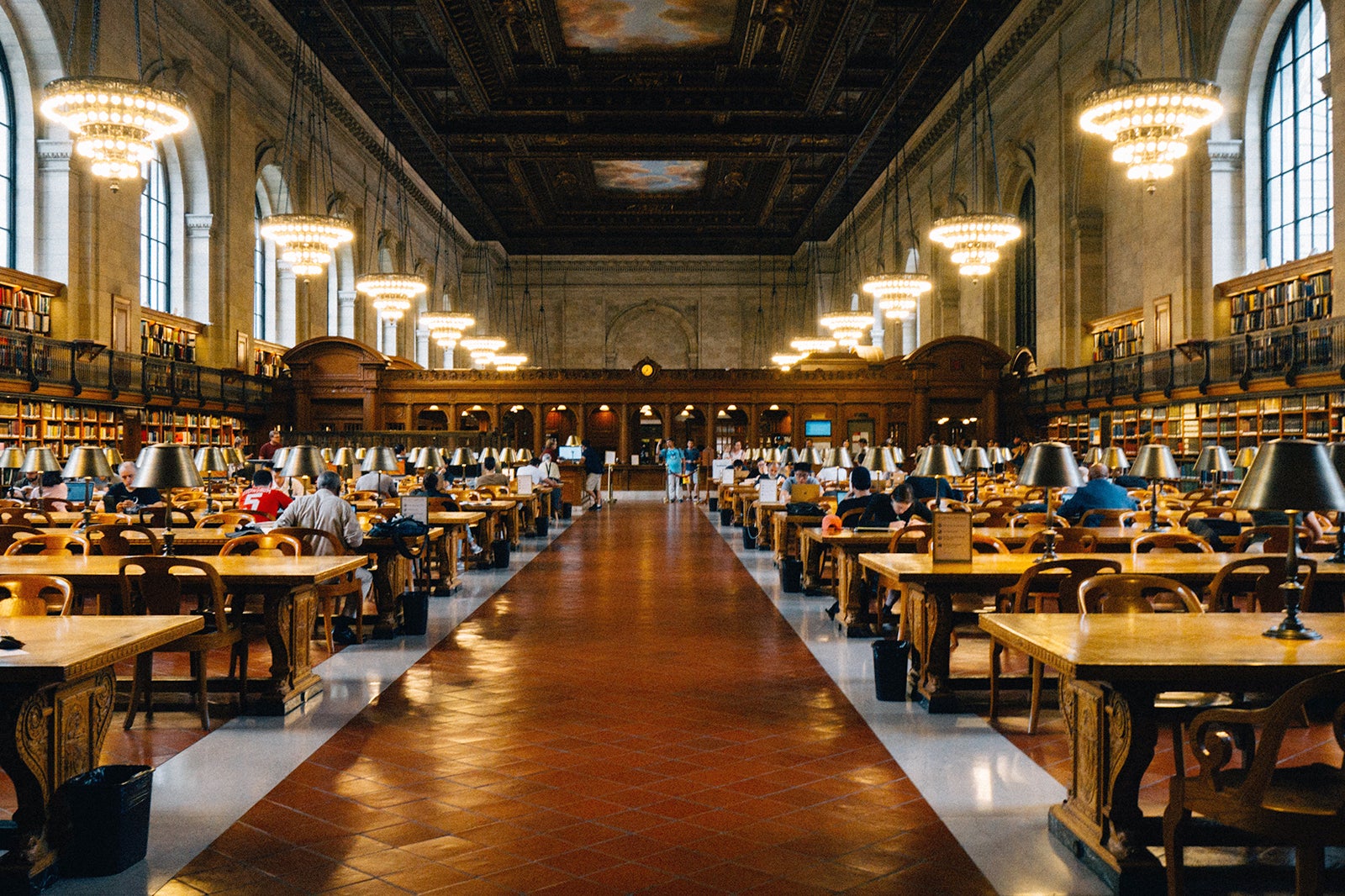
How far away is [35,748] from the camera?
334cm

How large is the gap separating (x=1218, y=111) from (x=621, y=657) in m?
8.59

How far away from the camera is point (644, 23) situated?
65.6ft

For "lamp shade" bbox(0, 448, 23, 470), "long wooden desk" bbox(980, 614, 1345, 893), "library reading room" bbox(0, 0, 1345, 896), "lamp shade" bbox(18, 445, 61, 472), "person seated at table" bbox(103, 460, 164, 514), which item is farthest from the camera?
"lamp shade" bbox(0, 448, 23, 470)

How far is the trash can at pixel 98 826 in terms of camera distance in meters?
3.34

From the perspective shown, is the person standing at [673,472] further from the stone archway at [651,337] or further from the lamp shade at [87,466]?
the lamp shade at [87,466]

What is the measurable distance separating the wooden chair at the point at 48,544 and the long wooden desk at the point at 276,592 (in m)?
0.53

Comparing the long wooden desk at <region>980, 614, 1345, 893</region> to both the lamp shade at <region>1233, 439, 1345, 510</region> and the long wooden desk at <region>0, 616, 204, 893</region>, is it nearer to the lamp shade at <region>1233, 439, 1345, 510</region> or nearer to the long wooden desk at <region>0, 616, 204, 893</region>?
the lamp shade at <region>1233, 439, 1345, 510</region>

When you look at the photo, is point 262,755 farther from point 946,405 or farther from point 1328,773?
point 946,405

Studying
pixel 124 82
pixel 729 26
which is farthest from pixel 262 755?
pixel 729 26

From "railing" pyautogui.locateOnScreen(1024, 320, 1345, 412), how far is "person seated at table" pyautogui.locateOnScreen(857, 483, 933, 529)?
7.15 meters

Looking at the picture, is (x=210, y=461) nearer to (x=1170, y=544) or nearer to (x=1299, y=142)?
(x=1170, y=544)

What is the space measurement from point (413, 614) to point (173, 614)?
9.10 feet

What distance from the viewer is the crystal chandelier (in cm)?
1039

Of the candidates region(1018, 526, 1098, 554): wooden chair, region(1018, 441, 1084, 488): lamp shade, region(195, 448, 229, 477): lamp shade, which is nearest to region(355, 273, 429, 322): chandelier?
region(195, 448, 229, 477): lamp shade
